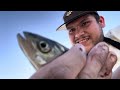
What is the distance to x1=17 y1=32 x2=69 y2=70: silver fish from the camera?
136 inches

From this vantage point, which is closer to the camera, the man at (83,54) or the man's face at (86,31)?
the man at (83,54)

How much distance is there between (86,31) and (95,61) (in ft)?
0.98

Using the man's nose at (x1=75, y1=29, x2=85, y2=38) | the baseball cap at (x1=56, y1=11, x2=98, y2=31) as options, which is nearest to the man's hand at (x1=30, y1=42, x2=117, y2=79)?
the man's nose at (x1=75, y1=29, x2=85, y2=38)

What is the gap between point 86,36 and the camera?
363 centimetres

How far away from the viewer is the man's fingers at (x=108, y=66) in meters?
3.52

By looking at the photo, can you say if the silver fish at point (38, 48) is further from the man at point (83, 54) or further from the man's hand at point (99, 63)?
the man's hand at point (99, 63)

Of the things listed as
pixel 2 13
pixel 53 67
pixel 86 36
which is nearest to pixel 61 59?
pixel 53 67

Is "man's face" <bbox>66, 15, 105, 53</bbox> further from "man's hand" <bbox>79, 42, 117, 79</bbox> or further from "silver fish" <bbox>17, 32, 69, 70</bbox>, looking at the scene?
"silver fish" <bbox>17, 32, 69, 70</bbox>

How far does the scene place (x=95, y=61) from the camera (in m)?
3.55

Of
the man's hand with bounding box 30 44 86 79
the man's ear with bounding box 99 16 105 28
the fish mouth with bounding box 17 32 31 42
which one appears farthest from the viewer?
the man's ear with bounding box 99 16 105 28

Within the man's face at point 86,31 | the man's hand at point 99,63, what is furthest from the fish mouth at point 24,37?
the man's hand at point 99,63

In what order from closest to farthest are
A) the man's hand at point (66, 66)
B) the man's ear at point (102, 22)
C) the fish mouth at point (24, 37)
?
the man's hand at point (66, 66), the fish mouth at point (24, 37), the man's ear at point (102, 22)

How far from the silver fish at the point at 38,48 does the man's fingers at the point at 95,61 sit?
0.24 meters
